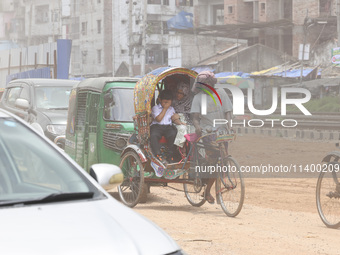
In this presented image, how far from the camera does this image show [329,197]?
899 cm

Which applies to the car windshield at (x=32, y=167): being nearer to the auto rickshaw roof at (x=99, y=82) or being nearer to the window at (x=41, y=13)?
the auto rickshaw roof at (x=99, y=82)

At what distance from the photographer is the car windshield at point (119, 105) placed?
11977 millimetres

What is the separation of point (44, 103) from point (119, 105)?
518cm

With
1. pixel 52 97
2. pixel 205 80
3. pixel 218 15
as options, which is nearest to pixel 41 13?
pixel 218 15

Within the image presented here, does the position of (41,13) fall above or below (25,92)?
above

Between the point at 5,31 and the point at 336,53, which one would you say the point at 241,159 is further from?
the point at 5,31

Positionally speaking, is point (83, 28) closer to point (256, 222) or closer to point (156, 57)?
point (156, 57)

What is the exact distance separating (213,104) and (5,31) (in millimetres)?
109628

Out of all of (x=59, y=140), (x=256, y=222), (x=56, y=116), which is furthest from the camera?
(x=56, y=116)

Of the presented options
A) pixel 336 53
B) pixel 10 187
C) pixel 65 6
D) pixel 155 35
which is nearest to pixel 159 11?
pixel 155 35

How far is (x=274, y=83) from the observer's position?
54438mm

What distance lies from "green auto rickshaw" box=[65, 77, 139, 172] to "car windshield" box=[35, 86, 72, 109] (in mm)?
4338

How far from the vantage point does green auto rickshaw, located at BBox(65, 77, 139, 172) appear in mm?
11867

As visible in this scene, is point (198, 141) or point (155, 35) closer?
point (198, 141)
